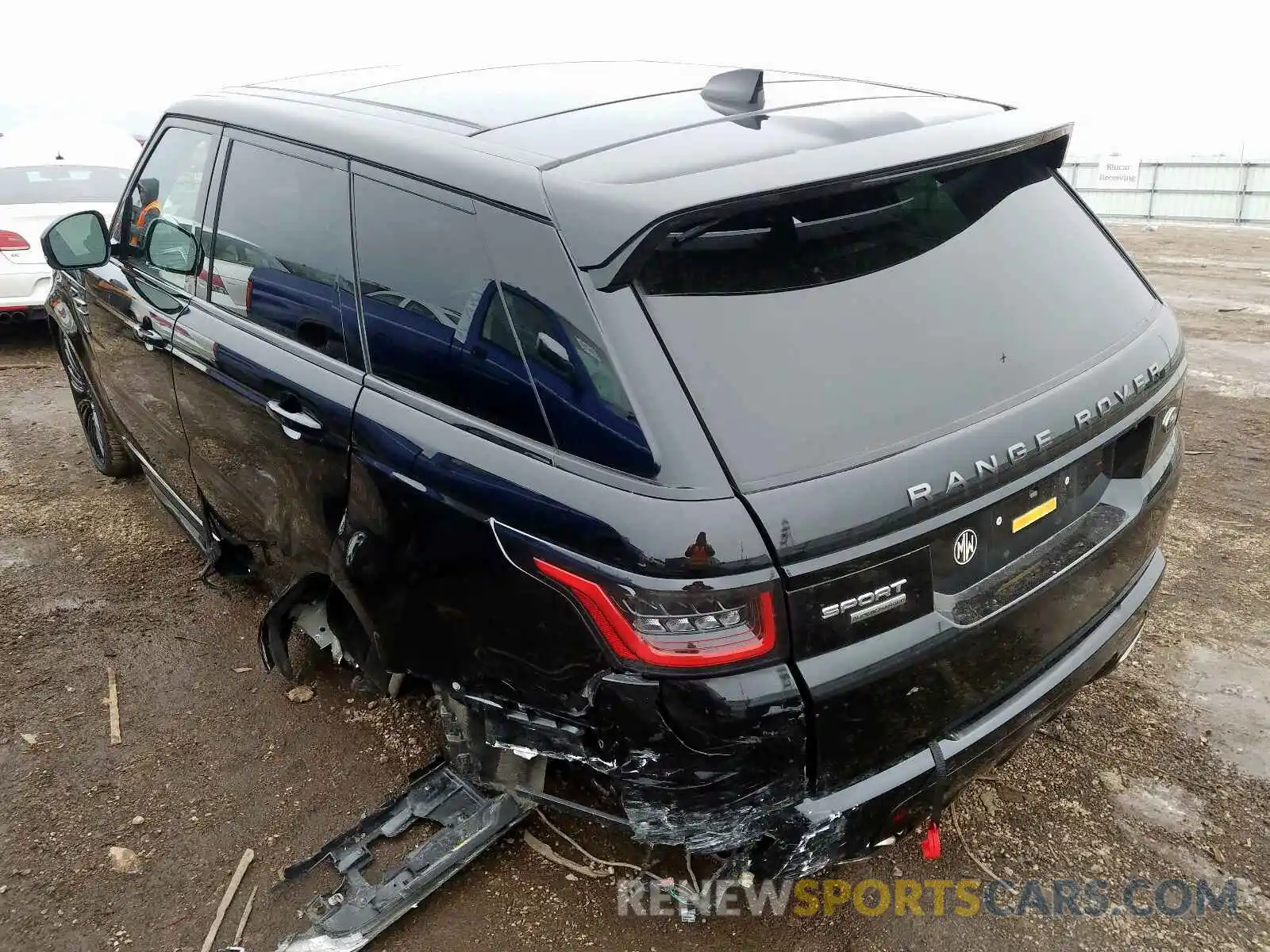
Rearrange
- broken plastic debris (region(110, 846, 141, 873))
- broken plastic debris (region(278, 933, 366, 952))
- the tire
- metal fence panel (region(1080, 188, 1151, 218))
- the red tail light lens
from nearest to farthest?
1. the red tail light lens
2. broken plastic debris (region(278, 933, 366, 952))
3. broken plastic debris (region(110, 846, 141, 873))
4. the tire
5. metal fence panel (region(1080, 188, 1151, 218))

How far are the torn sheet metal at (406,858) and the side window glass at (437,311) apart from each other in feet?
3.63

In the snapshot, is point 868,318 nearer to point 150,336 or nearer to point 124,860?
point 124,860

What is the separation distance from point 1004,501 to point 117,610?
11.7 ft

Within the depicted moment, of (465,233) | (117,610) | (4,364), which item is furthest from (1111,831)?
→ (4,364)

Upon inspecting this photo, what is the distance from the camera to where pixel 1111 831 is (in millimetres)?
2613

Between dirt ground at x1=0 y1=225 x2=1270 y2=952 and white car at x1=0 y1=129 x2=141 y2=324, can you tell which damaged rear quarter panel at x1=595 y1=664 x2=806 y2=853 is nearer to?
dirt ground at x1=0 y1=225 x2=1270 y2=952

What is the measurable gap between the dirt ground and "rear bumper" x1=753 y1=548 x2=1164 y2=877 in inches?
20.3

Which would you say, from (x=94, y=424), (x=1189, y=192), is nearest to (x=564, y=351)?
(x=94, y=424)

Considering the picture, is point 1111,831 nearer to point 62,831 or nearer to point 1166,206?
point 62,831

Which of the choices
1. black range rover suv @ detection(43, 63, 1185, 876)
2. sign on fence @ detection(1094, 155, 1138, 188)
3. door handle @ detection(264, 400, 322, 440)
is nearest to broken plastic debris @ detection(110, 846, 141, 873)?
black range rover suv @ detection(43, 63, 1185, 876)

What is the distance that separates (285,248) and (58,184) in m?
6.63

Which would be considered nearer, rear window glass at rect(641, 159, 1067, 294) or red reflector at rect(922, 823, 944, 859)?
rear window glass at rect(641, 159, 1067, 294)

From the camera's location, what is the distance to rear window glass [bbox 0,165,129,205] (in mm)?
7555

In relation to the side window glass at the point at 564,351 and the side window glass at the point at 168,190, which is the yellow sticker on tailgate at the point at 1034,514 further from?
the side window glass at the point at 168,190
